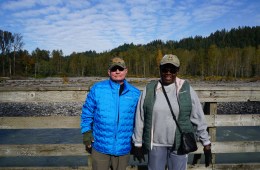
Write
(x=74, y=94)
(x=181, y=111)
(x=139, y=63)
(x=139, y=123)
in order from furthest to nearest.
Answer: (x=139, y=63) → (x=74, y=94) → (x=139, y=123) → (x=181, y=111)

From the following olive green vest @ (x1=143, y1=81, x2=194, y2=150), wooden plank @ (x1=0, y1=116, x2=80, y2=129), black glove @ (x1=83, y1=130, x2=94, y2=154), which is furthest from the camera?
wooden plank @ (x1=0, y1=116, x2=80, y2=129)

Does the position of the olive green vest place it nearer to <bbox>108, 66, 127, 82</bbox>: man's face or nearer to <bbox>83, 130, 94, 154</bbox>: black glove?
<bbox>108, 66, 127, 82</bbox>: man's face

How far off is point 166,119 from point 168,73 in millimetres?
605

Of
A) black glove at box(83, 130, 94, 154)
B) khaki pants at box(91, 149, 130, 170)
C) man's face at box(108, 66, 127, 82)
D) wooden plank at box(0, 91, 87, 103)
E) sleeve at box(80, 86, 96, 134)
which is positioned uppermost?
man's face at box(108, 66, 127, 82)

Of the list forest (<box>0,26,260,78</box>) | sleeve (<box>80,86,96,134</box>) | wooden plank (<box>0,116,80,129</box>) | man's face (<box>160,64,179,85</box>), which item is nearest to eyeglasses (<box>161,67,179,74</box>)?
man's face (<box>160,64,179,85</box>)

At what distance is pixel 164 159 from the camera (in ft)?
11.5

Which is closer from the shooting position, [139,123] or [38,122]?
[139,123]

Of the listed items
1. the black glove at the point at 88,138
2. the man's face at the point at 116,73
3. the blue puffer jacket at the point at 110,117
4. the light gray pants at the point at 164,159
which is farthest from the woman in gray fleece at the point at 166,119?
the black glove at the point at 88,138

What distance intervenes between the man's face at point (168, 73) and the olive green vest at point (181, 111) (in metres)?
0.17

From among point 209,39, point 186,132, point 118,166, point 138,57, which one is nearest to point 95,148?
point 118,166

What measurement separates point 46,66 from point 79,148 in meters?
107

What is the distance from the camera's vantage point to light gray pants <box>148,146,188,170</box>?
3.44 meters

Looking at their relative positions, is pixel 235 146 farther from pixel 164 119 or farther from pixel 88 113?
pixel 88 113

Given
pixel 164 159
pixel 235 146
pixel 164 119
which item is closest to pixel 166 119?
pixel 164 119
